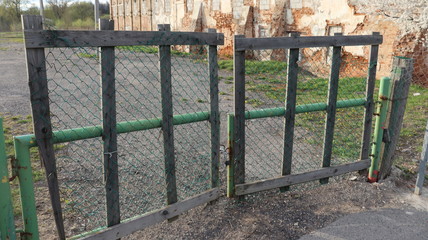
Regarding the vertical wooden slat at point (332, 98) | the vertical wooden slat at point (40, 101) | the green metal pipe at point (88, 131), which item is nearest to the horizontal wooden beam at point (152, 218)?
the vertical wooden slat at point (40, 101)

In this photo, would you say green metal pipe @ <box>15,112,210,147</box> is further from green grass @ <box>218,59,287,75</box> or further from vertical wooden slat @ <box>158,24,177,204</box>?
green grass @ <box>218,59,287,75</box>

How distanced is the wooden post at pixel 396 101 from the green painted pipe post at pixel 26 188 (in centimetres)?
363

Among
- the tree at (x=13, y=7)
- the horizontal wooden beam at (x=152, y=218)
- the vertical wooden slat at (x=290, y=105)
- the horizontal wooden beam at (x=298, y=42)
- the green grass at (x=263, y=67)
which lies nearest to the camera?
the horizontal wooden beam at (x=152, y=218)

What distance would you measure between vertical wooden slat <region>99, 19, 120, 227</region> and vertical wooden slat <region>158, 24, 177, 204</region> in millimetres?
410

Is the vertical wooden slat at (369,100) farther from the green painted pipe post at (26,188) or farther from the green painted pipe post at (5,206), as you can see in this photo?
the green painted pipe post at (5,206)

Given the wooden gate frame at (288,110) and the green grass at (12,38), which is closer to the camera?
the wooden gate frame at (288,110)

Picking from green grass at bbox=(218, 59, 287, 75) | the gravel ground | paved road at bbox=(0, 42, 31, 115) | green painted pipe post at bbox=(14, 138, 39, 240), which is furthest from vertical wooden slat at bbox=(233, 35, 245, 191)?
green grass at bbox=(218, 59, 287, 75)

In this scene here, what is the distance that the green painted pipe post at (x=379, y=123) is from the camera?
4.08 metres

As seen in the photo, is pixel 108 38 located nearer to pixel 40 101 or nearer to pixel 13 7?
pixel 40 101

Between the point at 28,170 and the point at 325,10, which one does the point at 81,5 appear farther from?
the point at 28,170

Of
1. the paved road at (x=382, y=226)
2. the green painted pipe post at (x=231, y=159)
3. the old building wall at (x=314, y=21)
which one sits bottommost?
the paved road at (x=382, y=226)

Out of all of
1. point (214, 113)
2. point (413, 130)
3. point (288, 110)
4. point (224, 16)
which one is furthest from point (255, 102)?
point (224, 16)

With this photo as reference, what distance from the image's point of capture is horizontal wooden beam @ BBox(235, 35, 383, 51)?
330 cm

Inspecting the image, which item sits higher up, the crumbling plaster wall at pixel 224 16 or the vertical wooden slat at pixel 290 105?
the crumbling plaster wall at pixel 224 16
